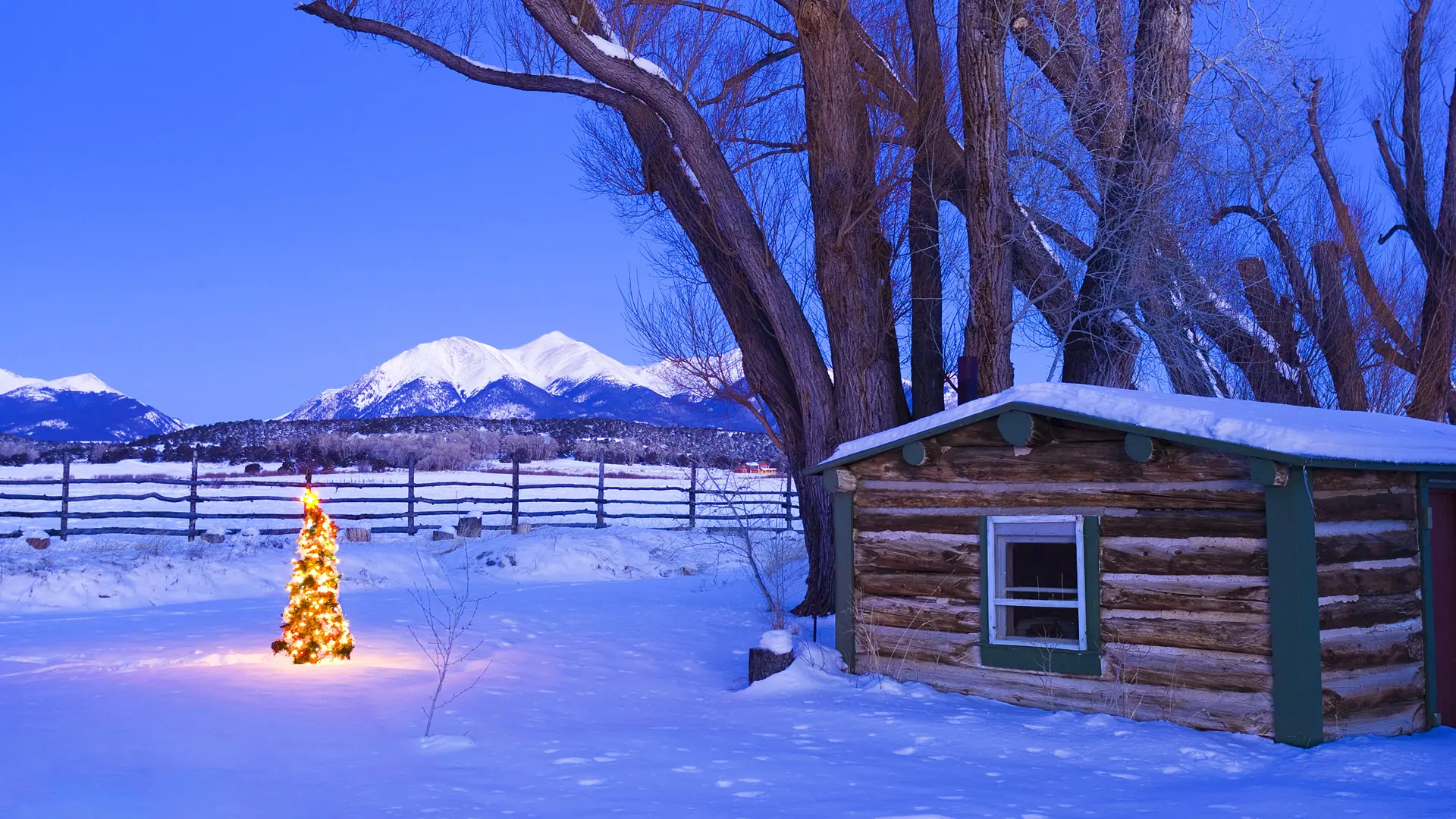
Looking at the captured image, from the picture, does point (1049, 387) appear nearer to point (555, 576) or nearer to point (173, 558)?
point (555, 576)

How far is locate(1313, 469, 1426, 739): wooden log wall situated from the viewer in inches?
273

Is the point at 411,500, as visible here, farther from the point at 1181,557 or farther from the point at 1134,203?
the point at 1181,557

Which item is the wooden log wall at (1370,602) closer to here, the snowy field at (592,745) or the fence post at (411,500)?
the snowy field at (592,745)

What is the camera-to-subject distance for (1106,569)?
25.0ft

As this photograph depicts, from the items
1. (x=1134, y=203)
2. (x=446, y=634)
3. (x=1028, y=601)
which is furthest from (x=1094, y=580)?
(x=446, y=634)

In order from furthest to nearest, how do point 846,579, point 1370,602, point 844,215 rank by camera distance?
1. point 844,215
2. point 846,579
3. point 1370,602

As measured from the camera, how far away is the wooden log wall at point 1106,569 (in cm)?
706

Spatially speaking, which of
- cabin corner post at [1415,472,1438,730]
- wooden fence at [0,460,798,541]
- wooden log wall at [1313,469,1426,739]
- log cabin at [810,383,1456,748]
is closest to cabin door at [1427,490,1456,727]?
log cabin at [810,383,1456,748]

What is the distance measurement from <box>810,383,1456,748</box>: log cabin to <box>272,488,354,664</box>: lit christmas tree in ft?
13.9

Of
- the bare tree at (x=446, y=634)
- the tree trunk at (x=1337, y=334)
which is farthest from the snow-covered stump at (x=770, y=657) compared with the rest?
the tree trunk at (x=1337, y=334)

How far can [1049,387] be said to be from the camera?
25.7 feet

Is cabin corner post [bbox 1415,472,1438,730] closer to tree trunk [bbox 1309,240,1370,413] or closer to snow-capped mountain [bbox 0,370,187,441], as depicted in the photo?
tree trunk [bbox 1309,240,1370,413]

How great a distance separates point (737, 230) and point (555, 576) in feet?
28.2

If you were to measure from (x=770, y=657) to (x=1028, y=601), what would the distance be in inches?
78.2
